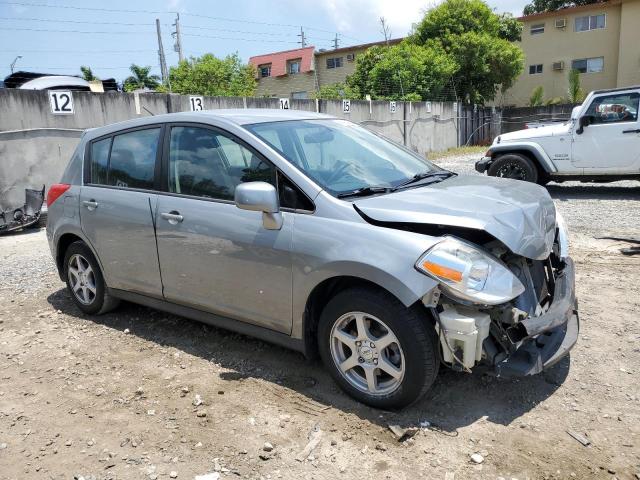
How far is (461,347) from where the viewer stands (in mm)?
2768

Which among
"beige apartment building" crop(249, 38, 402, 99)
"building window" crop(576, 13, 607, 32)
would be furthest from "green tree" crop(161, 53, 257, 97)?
"building window" crop(576, 13, 607, 32)

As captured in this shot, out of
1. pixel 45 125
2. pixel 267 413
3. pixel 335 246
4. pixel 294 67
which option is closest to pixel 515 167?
pixel 335 246

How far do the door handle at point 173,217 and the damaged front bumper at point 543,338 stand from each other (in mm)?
2292

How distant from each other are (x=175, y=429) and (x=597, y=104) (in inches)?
373

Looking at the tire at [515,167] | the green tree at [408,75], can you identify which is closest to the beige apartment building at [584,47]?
the green tree at [408,75]

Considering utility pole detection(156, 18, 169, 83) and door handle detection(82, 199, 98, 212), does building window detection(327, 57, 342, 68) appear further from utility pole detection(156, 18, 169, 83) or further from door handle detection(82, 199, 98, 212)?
door handle detection(82, 199, 98, 212)

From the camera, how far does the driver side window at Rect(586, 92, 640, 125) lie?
9.34 metres

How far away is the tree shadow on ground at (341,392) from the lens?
309 cm

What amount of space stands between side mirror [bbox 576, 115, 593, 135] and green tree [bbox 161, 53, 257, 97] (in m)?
26.5

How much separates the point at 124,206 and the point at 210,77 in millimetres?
32486

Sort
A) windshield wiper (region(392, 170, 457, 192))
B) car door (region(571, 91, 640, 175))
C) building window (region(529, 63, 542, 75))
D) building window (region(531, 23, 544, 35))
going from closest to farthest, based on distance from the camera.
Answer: windshield wiper (region(392, 170, 457, 192)) < car door (region(571, 91, 640, 175)) < building window (region(531, 23, 544, 35)) < building window (region(529, 63, 542, 75))

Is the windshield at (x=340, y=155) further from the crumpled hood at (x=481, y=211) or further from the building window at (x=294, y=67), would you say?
the building window at (x=294, y=67)

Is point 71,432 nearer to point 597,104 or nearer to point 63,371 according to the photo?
Answer: point 63,371

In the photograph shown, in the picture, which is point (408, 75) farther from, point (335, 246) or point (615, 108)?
point (335, 246)
